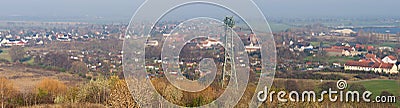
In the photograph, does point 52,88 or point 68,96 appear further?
point 52,88

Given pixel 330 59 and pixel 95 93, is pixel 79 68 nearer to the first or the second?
pixel 95 93

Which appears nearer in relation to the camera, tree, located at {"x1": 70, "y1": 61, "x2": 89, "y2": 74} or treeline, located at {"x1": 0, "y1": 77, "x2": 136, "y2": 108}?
treeline, located at {"x1": 0, "y1": 77, "x2": 136, "y2": 108}

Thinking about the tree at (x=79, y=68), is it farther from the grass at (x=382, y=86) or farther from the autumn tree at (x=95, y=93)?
the grass at (x=382, y=86)

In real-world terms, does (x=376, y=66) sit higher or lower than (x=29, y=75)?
higher

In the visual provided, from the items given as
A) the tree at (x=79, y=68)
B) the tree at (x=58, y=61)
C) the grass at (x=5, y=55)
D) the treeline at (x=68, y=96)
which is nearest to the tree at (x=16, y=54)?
the grass at (x=5, y=55)

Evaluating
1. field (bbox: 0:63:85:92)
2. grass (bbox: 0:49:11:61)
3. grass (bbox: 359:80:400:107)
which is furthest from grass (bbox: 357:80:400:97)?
grass (bbox: 0:49:11:61)

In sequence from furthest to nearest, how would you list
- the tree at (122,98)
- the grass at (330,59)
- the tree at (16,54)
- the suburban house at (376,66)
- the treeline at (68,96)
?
the tree at (16,54) < the grass at (330,59) < the suburban house at (376,66) < the treeline at (68,96) < the tree at (122,98)

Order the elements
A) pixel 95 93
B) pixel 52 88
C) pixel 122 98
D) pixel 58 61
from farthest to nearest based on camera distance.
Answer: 1. pixel 58 61
2. pixel 52 88
3. pixel 95 93
4. pixel 122 98

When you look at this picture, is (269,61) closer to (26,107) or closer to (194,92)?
(194,92)

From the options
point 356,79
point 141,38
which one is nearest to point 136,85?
point 141,38

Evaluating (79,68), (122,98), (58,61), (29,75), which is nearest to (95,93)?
(122,98)

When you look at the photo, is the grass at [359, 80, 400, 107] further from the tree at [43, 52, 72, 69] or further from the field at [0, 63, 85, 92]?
the tree at [43, 52, 72, 69]
